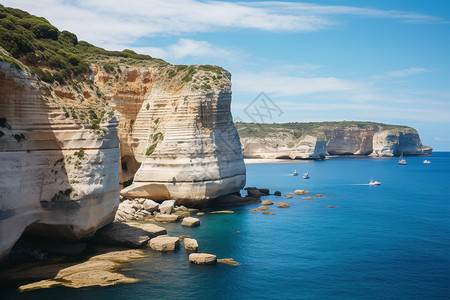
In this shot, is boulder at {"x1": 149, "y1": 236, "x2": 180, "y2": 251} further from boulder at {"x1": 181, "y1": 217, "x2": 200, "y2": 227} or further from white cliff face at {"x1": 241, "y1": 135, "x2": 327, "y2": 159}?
white cliff face at {"x1": 241, "y1": 135, "x2": 327, "y2": 159}

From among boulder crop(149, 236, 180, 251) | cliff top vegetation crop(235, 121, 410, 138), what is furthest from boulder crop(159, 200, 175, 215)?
cliff top vegetation crop(235, 121, 410, 138)

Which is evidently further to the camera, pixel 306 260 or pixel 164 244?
pixel 164 244

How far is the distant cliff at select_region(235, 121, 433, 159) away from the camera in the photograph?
13612 centimetres

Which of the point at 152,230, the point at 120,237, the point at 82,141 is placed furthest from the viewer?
the point at 152,230

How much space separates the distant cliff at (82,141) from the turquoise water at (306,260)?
415 cm

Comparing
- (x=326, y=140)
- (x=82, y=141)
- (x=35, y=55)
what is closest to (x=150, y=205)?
(x=82, y=141)

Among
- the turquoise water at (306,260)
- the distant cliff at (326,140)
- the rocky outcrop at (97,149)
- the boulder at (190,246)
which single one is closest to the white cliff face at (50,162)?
the rocky outcrop at (97,149)

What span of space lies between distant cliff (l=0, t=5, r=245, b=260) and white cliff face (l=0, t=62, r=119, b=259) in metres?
0.05

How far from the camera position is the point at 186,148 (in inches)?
1495

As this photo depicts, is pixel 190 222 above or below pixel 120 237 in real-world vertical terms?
below

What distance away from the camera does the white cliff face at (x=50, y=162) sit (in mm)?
18766

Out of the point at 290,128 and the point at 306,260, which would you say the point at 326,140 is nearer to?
the point at 290,128

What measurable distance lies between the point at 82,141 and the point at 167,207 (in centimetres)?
1439

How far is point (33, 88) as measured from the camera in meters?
20.4
